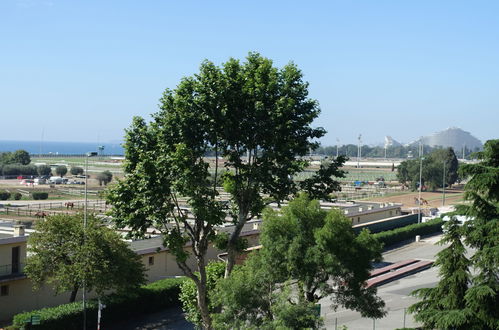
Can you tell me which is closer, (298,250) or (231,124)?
(298,250)

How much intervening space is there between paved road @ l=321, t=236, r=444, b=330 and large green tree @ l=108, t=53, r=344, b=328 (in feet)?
18.8

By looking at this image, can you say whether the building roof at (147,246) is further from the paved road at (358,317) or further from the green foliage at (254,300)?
the green foliage at (254,300)

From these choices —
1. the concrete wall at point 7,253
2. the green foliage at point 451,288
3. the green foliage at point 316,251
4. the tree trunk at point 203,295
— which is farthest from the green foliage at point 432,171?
the green foliage at point 316,251

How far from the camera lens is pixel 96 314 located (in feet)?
99.3

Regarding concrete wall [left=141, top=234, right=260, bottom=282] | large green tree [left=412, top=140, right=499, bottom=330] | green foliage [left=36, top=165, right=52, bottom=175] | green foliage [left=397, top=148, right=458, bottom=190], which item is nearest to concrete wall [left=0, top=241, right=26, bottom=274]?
concrete wall [left=141, top=234, right=260, bottom=282]

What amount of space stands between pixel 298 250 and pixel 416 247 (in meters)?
41.1

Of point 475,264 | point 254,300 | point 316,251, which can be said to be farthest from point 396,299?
point 254,300

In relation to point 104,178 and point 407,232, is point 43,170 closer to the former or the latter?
point 104,178

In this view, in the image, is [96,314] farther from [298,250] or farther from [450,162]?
[450,162]

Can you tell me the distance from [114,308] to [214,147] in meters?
12.9

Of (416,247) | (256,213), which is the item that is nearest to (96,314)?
(256,213)

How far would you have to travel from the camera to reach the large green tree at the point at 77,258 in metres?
29.2

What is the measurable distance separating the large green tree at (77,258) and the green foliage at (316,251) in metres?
11.5

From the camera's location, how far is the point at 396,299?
38.6 metres
